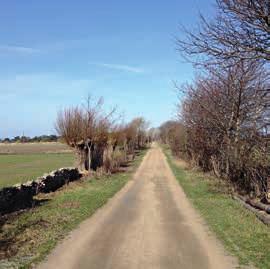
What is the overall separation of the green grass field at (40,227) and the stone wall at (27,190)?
0.97 m

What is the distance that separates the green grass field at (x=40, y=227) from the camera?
8.80m

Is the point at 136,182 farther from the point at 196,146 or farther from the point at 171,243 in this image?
the point at 171,243

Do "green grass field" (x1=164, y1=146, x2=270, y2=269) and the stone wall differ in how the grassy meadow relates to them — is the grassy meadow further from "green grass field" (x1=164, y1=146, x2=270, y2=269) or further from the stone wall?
"green grass field" (x1=164, y1=146, x2=270, y2=269)

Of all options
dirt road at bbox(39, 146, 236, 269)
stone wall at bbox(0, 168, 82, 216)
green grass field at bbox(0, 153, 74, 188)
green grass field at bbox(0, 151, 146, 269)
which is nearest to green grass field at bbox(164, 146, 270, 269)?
dirt road at bbox(39, 146, 236, 269)

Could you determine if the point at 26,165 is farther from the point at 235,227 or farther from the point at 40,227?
the point at 235,227

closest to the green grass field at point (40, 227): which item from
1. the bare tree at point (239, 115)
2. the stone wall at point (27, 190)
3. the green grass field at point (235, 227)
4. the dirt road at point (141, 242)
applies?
the dirt road at point (141, 242)

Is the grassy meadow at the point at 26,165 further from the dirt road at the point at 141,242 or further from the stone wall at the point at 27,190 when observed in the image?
the dirt road at the point at 141,242

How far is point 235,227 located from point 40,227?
17.4ft

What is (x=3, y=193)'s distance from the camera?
16.8 metres

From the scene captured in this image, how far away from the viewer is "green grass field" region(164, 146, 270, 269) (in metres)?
9.00

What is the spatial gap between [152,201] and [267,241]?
831 centimetres

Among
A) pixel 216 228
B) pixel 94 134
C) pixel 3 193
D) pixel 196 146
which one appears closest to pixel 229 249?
pixel 216 228

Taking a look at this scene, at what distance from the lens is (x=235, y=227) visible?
11977mm

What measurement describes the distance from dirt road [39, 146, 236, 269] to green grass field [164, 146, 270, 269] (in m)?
0.33
